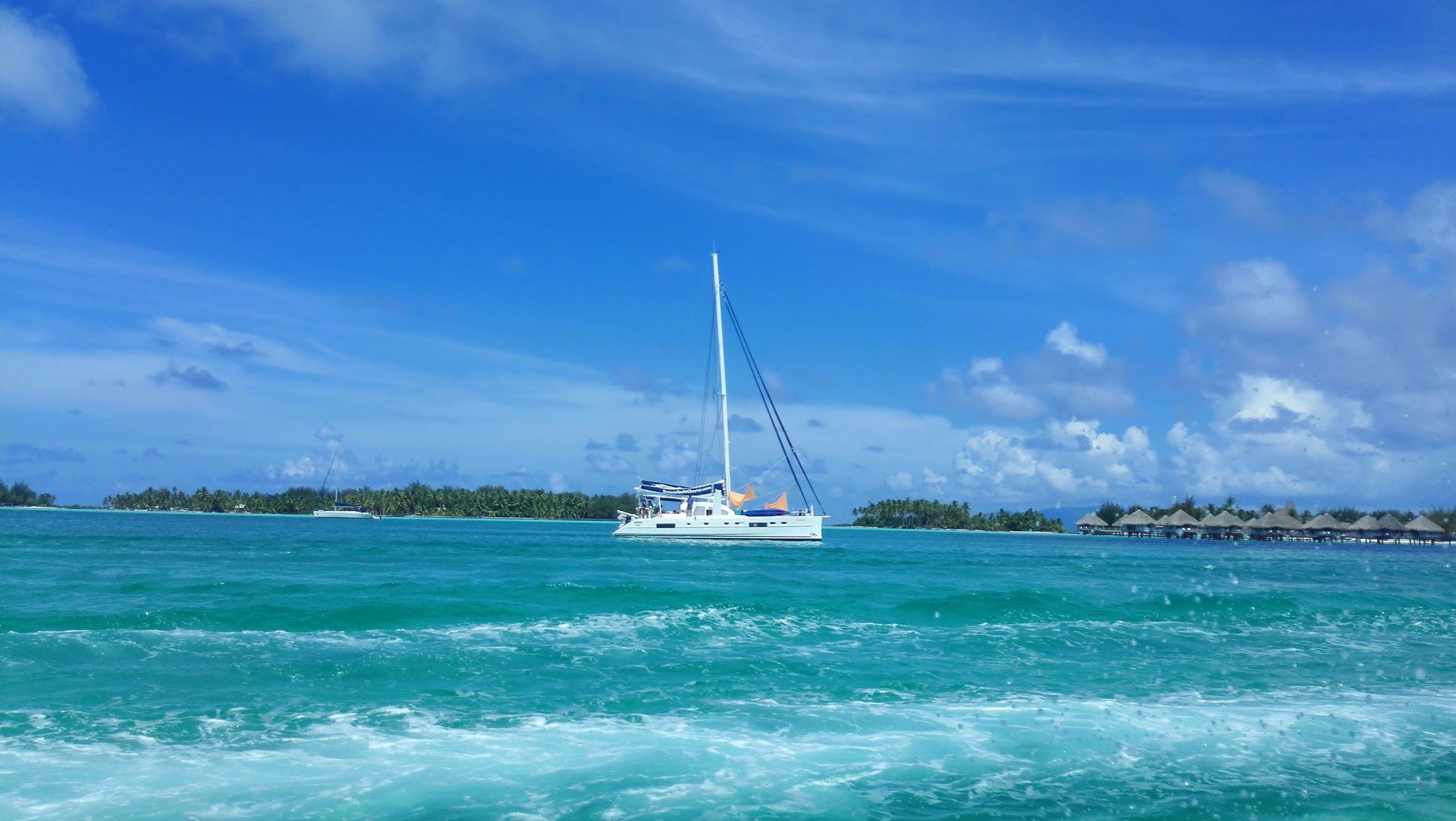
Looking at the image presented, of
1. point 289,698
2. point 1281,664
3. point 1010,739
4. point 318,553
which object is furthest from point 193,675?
point 318,553

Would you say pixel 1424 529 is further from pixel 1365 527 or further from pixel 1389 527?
pixel 1365 527

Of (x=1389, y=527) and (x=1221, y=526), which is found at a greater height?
(x=1389, y=527)

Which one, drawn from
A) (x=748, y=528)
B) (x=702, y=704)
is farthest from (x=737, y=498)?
(x=702, y=704)

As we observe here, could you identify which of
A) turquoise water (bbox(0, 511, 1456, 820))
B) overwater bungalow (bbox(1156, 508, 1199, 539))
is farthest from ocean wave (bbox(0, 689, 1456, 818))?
overwater bungalow (bbox(1156, 508, 1199, 539))

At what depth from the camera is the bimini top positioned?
66125 mm

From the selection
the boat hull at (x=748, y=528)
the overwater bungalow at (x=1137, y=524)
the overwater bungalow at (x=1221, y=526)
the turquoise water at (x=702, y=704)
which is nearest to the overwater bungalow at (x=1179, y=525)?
the overwater bungalow at (x=1221, y=526)

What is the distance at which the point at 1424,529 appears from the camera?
12044 cm

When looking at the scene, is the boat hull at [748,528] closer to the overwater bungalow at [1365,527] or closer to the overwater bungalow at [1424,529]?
the overwater bungalow at [1365,527]

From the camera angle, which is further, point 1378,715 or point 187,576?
point 187,576

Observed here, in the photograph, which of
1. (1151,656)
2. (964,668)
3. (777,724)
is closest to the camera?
(777,724)

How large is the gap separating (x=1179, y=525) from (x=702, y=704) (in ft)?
456

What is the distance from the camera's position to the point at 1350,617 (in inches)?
1004

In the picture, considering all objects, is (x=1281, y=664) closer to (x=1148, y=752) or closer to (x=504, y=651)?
(x=1148, y=752)

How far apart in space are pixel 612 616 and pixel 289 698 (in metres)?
9.64
